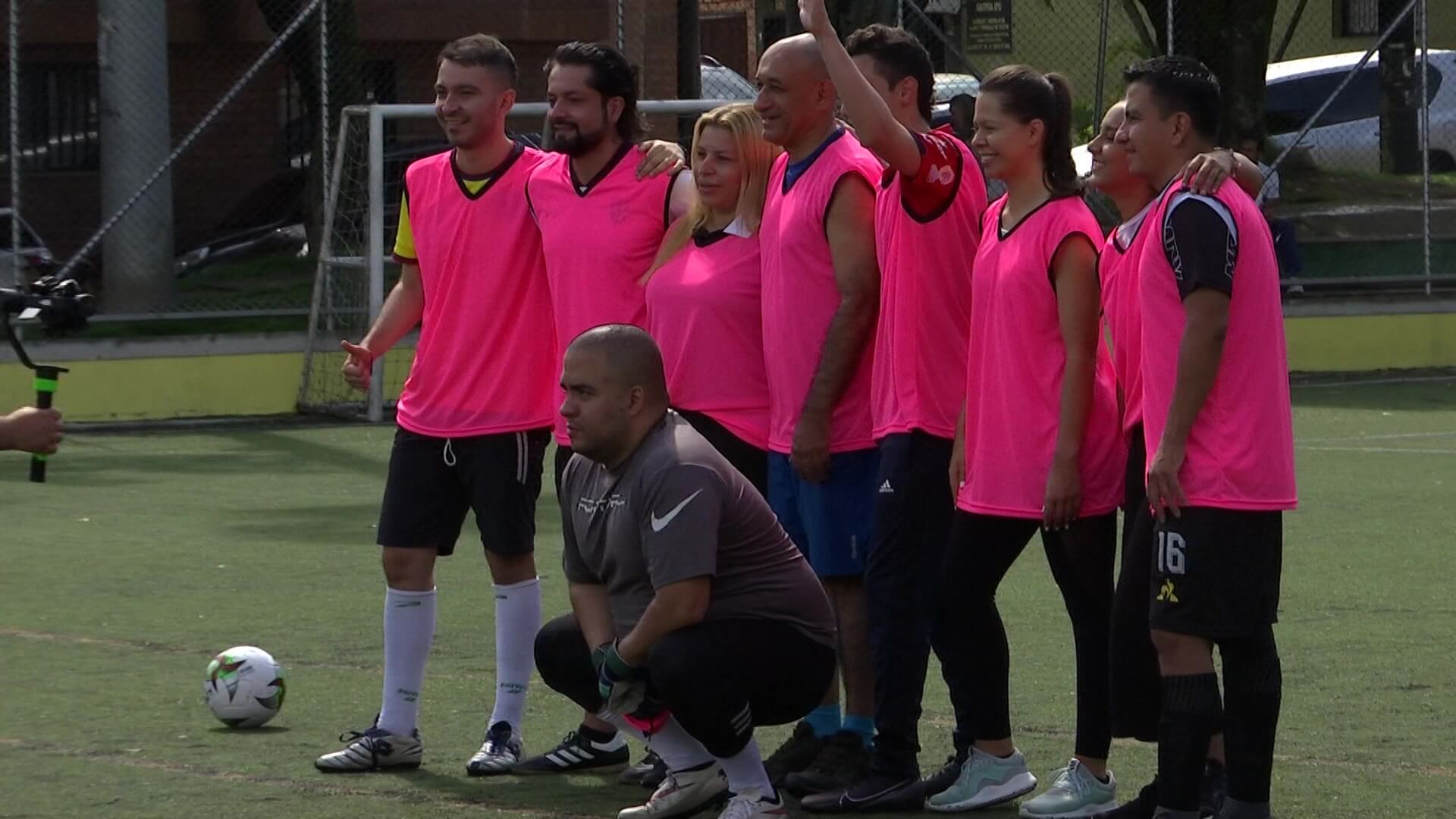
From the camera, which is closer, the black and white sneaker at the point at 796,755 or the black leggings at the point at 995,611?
the black leggings at the point at 995,611

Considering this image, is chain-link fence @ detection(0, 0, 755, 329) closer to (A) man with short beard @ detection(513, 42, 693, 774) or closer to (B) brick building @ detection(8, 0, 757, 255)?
(B) brick building @ detection(8, 0, 757, 255)

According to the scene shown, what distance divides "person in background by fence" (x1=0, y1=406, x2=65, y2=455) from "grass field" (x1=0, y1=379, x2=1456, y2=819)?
3.44 ft

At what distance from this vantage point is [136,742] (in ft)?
22.6

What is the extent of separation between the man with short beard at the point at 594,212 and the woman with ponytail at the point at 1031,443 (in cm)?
103

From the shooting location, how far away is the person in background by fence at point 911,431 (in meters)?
6.02

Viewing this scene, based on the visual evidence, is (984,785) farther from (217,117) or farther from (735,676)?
(217,117)

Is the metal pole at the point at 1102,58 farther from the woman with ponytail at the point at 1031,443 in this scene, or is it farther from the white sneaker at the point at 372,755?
the white sneaker at the point at 372,755

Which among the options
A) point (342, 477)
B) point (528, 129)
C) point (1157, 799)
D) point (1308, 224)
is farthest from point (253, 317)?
point (1157, 799)

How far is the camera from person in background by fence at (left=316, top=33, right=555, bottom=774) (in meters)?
6.68

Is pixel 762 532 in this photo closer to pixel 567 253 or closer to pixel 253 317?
pixel 567 253

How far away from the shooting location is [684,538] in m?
5.53

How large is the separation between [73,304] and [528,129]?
48.8 feet

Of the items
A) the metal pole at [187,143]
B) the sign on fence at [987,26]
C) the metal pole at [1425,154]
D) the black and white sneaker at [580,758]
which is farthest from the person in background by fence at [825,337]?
the sign on fence at [987,26]

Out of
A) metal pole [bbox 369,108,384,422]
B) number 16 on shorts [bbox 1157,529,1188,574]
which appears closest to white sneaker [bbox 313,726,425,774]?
number 16 on shorts [bbox 1157,529,1188,574]
